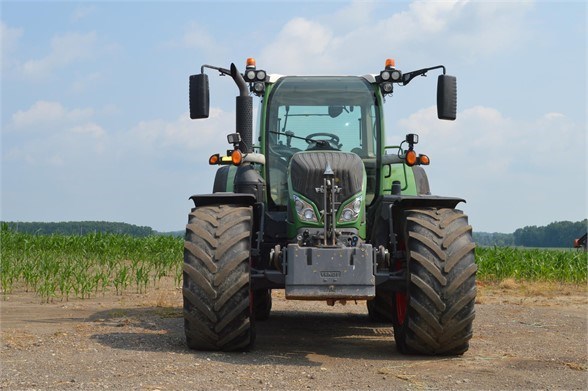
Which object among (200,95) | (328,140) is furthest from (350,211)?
(200,95)

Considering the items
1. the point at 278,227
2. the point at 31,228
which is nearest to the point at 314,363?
the point at 278,227

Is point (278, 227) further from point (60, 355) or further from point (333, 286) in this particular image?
point (60, 355)

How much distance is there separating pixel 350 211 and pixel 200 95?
1.86 metres

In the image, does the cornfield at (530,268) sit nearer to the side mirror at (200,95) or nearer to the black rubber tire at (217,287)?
the side mirror at (200,95)

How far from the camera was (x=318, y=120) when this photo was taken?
888 centimetres

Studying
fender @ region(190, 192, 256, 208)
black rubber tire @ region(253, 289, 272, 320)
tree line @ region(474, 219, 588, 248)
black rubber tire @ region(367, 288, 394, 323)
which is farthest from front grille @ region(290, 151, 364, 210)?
tree line @ region(474, 219, 588, 248)

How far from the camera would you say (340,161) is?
7.73 metres

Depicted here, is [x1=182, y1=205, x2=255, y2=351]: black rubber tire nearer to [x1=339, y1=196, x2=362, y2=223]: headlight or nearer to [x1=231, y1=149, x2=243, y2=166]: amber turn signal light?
[x1=231, y1=149, x2=243, y2=166]: amber turn signal light

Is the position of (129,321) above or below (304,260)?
below

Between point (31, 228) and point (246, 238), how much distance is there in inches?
717

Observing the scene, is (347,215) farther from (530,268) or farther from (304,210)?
(530,268)

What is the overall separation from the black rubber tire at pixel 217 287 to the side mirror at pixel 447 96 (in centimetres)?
245

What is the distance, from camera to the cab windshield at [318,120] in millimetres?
8758

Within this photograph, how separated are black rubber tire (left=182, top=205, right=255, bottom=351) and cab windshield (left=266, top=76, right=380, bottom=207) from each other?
1564 millimetres
